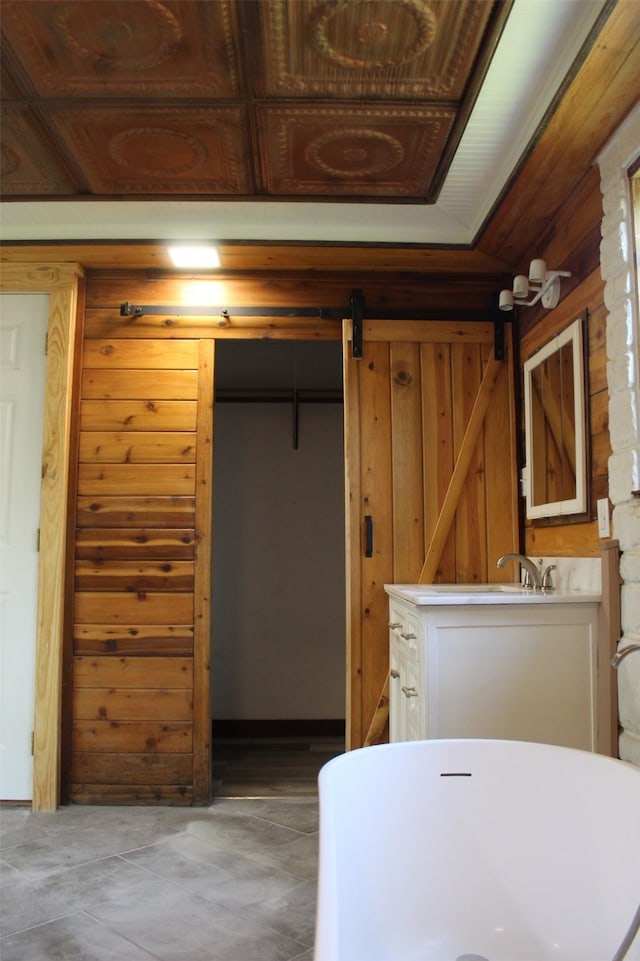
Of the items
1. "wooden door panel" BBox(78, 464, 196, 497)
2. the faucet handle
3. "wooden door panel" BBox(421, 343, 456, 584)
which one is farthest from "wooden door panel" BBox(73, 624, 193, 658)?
the faucet handle

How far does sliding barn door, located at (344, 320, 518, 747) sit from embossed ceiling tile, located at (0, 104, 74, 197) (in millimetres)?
1364

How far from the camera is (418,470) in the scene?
129 inches

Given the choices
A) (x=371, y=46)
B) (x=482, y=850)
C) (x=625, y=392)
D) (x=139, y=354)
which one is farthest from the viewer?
(x=139, y=354)

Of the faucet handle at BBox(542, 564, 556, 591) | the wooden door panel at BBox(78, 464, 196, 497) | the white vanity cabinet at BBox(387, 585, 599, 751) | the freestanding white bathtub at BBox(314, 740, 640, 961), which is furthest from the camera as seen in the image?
the wooden door panel at BBox(78, 464, 196, 497)

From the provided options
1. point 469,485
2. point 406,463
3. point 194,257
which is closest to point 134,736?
point 406,463

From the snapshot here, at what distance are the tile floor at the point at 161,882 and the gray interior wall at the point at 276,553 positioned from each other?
1.21m

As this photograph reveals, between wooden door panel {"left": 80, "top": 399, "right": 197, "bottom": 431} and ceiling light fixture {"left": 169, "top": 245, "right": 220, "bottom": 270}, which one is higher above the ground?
ceiling light fixture {"left": 169, "top": 245, "right": 220, "bottom": 270}

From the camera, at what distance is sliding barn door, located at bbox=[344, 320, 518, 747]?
319 cm

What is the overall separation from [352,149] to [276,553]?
103 inches

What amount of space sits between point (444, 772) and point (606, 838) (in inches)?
15.1

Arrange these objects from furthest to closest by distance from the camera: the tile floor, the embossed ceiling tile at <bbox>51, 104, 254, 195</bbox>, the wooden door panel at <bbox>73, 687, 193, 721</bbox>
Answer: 1. the wooden door panel at <bbox>73, 687, 193, 721</bbox>
2. the embossed ceiling tile at <bbox>51, 104, 254, 195</bbox>
3. the tile floor

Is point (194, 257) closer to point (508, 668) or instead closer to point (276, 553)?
point (276, 553)

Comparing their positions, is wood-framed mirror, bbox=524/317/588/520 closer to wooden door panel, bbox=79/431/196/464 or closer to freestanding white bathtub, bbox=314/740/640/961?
freestanding white bathtub, bbox=314/740/640/961

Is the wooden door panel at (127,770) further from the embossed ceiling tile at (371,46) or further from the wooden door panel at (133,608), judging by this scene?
the embossed ceiling tile at (371,46)
